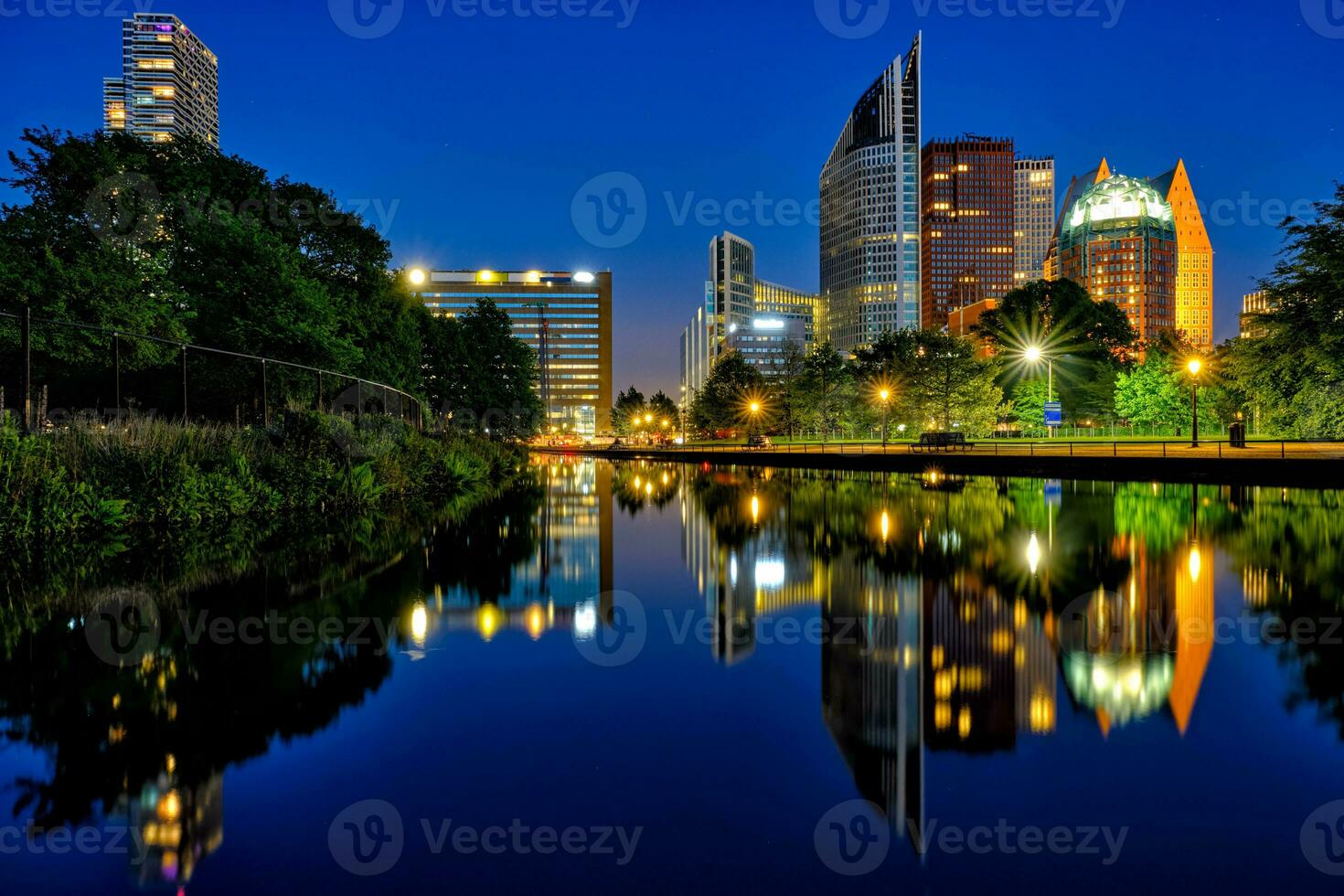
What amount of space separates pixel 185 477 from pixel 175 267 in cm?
2344

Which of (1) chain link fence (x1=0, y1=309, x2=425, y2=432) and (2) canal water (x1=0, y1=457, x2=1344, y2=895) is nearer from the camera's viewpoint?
(2) canal water (x1=0, y1=457, x2=1344, y2=895)

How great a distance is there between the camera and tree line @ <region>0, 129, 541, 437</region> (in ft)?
87.8

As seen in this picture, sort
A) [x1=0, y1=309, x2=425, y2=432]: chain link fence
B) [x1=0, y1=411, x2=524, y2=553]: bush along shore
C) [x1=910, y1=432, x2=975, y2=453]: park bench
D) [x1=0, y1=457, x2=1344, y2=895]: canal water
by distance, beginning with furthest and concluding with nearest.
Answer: [x1=910, y1=432, x2=975, y2=453]: park bench → [x1=0, y1=309, x2=425, y2=432]: chain link fence → [x1=0, y1=411, x2=524, y2=553]: bush along shore → [x1=0, y1=457, x2=1344, y2=895]: canal water

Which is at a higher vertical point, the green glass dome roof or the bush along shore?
the green glass dome roof

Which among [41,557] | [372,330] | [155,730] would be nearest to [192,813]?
[155,730]

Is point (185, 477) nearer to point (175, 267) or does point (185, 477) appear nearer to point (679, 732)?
point (679, 732)

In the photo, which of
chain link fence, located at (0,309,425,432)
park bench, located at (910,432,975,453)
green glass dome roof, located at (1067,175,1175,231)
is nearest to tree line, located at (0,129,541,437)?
chain link fence, located at (0,309,425,432)

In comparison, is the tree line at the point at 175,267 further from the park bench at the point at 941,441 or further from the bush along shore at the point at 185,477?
the park bench at the point at 941,441

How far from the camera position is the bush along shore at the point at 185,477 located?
41.1 ft

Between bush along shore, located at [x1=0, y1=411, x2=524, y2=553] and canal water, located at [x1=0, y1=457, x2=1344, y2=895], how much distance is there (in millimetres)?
4986

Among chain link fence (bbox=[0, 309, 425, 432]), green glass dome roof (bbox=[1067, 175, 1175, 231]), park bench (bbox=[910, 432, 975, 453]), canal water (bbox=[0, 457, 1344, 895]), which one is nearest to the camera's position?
canal water (bbox=[0, 457, 1344, 895])

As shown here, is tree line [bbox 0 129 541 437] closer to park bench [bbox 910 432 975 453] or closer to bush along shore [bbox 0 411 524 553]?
bush along shore [bbox 0 411 524 553]

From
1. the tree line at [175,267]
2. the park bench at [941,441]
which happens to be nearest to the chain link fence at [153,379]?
the tree line at [175,267]

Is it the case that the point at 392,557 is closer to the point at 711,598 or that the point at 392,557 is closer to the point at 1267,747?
the point at 711,598
